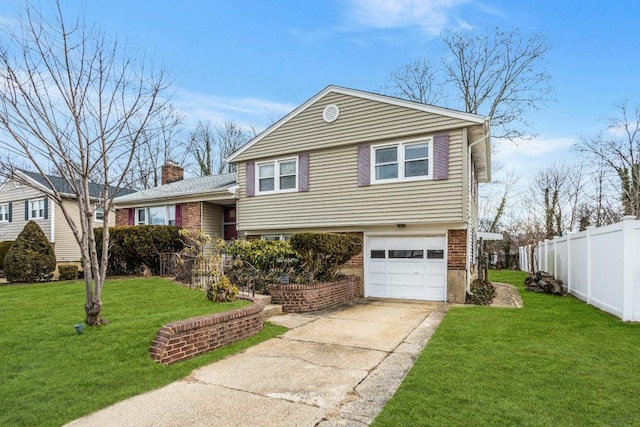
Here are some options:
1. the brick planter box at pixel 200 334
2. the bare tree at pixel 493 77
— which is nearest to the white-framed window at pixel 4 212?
the brick planter box at pixel 200 334

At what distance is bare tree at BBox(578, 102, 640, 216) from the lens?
64.5 ft

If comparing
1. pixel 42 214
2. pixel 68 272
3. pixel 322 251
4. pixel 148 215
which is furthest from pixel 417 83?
pixel 42 214

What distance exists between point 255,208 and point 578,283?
10211mm

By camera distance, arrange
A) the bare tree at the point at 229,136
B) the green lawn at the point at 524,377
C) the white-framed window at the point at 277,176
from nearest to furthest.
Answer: the green lawn at the point at 524,377, the white-framed window at the point at 277,176, the bare tree at the point at 229,136

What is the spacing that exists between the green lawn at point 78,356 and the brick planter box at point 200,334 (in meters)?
0.13

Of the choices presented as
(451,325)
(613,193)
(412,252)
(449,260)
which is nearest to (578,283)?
(449,260)

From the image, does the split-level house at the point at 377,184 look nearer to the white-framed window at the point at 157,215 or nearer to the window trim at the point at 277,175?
the window trim at the point at 277,175

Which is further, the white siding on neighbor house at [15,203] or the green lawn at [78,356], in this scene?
the white siding on neighbor house at [15,203]

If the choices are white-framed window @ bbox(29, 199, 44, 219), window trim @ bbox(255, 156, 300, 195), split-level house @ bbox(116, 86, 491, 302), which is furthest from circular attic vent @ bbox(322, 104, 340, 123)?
white-framed window @ bbox(29, 199, 44, 219)

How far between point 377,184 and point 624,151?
697 inches

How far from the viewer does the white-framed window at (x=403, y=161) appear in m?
10.8

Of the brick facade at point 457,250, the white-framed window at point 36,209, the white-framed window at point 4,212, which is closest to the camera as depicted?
the brick facade at point 457,250

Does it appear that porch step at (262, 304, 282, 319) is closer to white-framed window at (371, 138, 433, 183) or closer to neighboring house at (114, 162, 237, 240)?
white-framed window at (371, 138, 433, 183)

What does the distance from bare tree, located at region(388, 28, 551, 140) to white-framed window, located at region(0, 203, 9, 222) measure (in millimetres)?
25657
